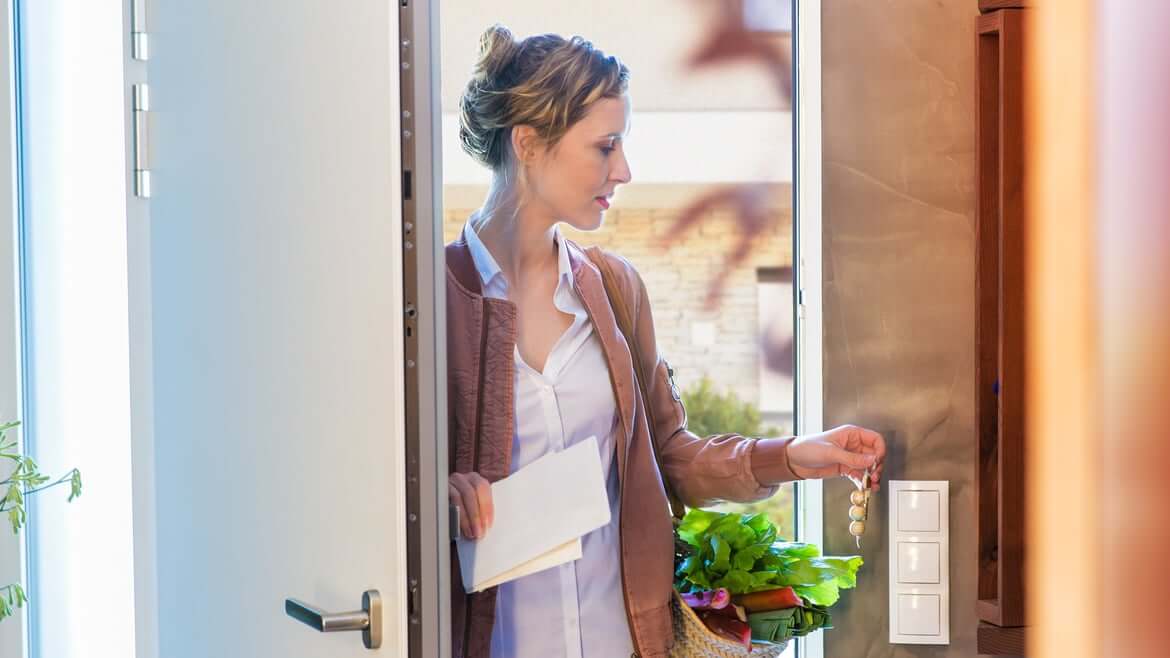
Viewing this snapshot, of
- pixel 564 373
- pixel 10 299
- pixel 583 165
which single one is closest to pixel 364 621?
pixel 564 373

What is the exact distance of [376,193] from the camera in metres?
1.21

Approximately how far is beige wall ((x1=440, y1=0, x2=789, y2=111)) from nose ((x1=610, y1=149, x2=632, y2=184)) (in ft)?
0.46

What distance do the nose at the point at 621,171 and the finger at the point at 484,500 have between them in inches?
19.7

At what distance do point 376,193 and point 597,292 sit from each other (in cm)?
64

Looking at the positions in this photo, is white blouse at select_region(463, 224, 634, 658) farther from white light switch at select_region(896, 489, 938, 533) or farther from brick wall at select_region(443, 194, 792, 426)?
white light switch at select_region(896, 489, 938, 533)

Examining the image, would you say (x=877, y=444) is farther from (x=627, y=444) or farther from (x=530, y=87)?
(x=530, y=87)

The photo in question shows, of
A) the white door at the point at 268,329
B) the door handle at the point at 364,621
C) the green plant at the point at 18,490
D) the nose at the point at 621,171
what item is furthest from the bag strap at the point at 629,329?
the green plant at the point at 18,490

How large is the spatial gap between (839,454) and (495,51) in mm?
787

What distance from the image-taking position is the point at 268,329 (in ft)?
4.69

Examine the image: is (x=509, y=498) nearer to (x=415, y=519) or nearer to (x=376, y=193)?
(x=415, y=519)

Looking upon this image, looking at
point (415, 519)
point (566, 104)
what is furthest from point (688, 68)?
point (415, 519)

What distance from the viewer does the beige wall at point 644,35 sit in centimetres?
185

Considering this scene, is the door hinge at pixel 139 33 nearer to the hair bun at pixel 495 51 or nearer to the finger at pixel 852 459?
the hair bun at pixel 495 51

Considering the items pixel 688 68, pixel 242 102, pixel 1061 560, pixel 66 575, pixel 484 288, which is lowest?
pixel 66 575
